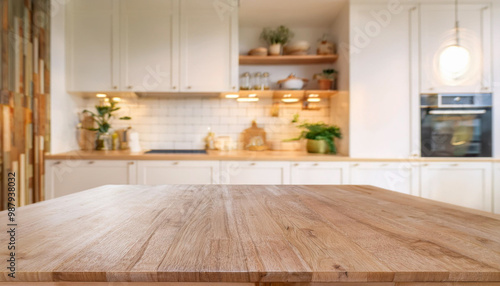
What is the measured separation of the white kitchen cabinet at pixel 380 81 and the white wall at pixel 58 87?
283 centimetres

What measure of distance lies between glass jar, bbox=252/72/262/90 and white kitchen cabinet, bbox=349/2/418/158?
955 millimetres

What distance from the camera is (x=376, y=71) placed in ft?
9.51

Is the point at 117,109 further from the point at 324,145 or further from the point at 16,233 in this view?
the point at 16,233

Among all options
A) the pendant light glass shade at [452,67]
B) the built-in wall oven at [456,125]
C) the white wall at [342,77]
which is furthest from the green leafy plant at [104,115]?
the pendant light glass shade at [452,67]

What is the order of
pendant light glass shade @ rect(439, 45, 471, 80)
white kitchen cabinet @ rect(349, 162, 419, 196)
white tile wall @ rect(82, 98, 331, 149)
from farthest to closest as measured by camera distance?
white tile wall @ rect(82, 98, 331, 149) < white kitchen cabinet @ rect(349, 162, 419, 196) < pendant light glass shade @ rect(439, 45, 471, 80)

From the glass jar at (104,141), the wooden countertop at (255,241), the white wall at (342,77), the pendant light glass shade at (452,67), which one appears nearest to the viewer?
the wooden countertop at (255,241)

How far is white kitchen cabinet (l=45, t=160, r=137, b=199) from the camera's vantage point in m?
2.85

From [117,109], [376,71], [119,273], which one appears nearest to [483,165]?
[376,71]

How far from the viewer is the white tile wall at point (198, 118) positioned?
11.4 feet

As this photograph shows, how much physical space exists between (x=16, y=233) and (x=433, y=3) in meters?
3.50

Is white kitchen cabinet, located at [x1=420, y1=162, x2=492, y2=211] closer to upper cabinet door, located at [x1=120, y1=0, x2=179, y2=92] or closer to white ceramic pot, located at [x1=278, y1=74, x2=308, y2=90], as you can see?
white ceramic pot, located at [x1=278, y1=74, x2=308, y2=90]

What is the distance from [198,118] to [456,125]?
8.64ft

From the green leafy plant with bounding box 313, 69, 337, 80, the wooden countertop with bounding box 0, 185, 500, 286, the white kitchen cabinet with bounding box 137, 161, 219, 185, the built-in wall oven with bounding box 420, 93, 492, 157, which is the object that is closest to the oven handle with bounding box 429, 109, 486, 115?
the built-in wall oven with bounding box 420, 93, 492, 157

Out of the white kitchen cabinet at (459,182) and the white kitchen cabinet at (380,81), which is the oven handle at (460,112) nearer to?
the white kitchen cabinet at (380,81)
